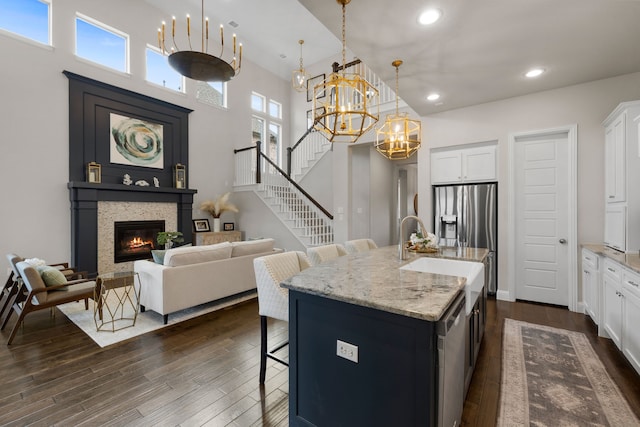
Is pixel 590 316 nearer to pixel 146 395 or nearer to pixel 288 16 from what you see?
pixel 146 395

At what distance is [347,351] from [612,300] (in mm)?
2984

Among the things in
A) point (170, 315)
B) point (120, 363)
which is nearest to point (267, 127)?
point (170, 315)

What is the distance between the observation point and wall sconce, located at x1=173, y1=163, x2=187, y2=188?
650 cm

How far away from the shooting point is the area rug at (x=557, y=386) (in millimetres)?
1857

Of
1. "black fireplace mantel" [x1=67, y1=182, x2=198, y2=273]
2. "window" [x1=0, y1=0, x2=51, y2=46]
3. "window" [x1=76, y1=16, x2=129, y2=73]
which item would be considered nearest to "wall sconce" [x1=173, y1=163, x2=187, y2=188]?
"black fireplace mantel" [x1=67, y1=182, x2=198, y2=273]

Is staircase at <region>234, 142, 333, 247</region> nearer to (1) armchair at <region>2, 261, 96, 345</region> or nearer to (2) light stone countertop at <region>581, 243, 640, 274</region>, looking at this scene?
(1) armchair at <region>2, 261, 96, 345</region>

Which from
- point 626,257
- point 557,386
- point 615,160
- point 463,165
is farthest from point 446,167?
point 557,386

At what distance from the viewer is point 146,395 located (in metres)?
2.06

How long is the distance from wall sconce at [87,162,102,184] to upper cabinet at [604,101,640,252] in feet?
25.4

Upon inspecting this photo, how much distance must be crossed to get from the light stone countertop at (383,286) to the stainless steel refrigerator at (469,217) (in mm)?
2550

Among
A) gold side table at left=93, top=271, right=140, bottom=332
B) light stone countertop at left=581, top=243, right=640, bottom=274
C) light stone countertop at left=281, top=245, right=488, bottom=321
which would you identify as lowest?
gold side table at left=93, top=271, right=140, bottom=332

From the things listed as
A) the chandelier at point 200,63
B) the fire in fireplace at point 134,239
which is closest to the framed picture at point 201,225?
the fire in fireplace at point 134,239

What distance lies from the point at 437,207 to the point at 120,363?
4695 mm

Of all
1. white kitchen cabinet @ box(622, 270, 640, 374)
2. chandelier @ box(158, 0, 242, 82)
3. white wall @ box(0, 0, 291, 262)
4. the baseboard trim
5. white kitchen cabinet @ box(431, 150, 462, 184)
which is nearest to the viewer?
white kitchen cabinet @ box(622, 270, 640, 374)
